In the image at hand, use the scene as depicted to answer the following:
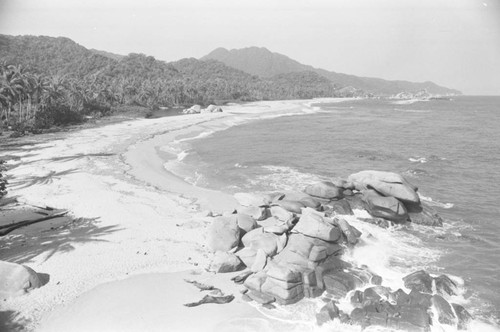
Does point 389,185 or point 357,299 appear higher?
point 389,185

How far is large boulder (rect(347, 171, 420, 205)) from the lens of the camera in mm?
21469

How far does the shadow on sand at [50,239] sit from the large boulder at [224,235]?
5346 mm

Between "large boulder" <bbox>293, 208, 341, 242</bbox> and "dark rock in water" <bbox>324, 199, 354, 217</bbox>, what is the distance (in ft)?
15.6

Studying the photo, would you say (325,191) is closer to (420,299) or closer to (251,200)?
(251,200)

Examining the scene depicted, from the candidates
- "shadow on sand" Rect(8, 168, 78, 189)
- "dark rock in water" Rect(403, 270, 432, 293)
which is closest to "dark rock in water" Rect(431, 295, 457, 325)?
"dark rock in water" Rect(403, 270, 432, 293)

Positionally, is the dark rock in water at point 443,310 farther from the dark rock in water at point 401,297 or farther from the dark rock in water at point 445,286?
the dark rock in water at point 401,297

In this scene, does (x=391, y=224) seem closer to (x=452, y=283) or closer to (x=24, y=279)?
(x=452, y=283)

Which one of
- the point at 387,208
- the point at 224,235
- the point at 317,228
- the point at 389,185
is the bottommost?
the point at 224,235

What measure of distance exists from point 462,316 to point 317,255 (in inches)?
214

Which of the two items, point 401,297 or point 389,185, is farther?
point 389,185

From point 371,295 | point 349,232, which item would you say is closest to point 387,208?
point 349,232

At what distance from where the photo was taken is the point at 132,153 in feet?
129

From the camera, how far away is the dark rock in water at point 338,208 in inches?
858

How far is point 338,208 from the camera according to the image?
22.0m
